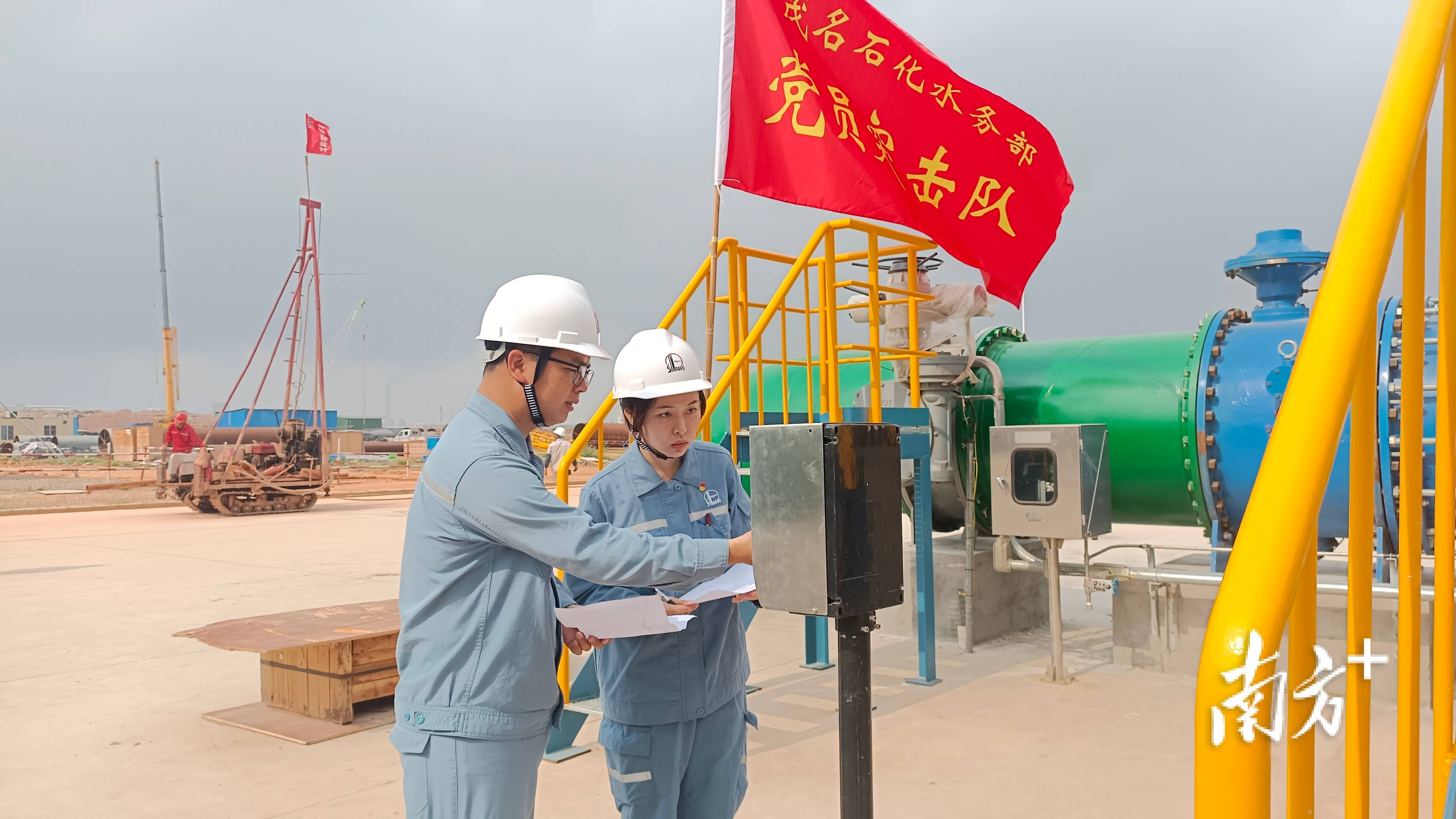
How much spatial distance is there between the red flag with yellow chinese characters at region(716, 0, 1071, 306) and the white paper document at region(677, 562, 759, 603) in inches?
102

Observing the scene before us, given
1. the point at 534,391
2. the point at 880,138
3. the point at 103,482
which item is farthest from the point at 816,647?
the point at 103,482

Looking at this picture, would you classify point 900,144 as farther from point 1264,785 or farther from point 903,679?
point 1264,785

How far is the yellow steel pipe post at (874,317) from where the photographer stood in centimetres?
565

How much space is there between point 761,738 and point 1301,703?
451 centimetres

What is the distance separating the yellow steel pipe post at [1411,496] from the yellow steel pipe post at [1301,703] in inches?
15.4

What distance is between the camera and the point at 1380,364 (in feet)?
19.6

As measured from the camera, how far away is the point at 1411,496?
153 cm

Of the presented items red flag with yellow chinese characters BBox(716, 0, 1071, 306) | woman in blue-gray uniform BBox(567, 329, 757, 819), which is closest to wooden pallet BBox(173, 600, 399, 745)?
woman in blue-gray uniform BBox(567, 329, 757, 819)

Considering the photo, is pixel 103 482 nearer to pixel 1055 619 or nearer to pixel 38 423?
pixel 1055 619

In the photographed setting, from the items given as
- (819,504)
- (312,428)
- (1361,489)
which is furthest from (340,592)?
(312,428)

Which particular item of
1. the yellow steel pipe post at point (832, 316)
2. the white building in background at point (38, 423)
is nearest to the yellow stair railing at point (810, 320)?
the yellow steel pipe post at point (832, 316)

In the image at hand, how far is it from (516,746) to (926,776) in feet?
9.91

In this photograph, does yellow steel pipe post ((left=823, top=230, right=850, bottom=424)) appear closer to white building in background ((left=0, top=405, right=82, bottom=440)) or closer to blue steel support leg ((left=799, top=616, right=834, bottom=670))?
blue steel support leg ((left=799, top=616, right=834, bottom=670))

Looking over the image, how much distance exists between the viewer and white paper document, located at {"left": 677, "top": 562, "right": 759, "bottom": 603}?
8.89 feet
